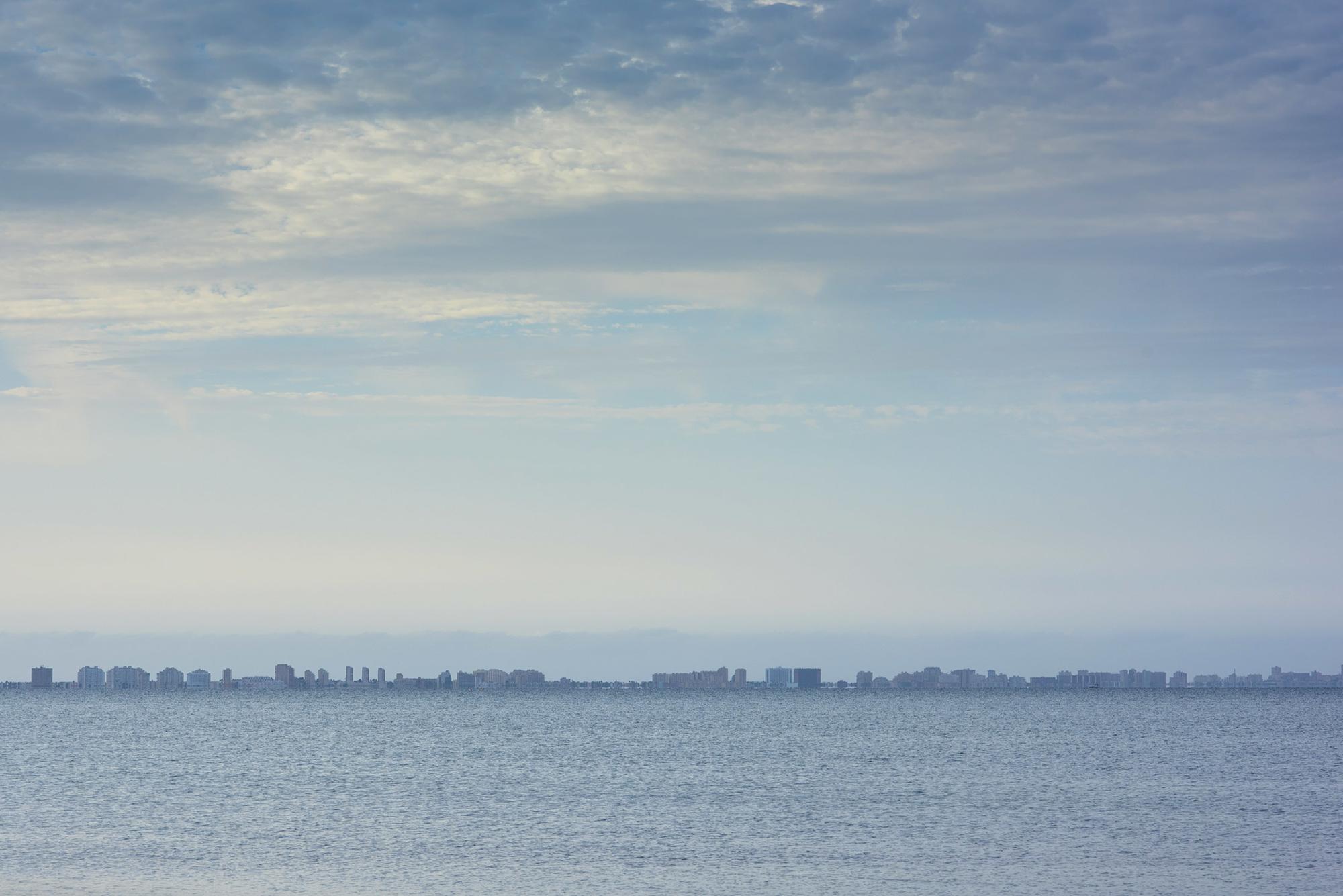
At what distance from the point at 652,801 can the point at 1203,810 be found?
26.2m

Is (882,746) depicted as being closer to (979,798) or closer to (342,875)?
(979,798)

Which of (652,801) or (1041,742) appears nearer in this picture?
(652,801)

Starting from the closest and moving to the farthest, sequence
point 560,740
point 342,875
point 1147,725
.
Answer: point 342,875
point 560,740
point 1147,725

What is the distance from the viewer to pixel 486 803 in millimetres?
71562

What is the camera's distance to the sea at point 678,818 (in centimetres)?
4800

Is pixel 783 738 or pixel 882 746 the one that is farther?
pixel 783 738

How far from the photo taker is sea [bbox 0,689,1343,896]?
157 ft

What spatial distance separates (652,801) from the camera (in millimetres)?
72062

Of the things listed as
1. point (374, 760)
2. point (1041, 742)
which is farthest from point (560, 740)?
point (1041, 742)

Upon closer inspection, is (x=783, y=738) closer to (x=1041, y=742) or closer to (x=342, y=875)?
(x=1041, y=742)

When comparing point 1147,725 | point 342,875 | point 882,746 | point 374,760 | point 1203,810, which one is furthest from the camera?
point 1147,725

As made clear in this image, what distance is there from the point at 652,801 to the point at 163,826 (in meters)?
23.2

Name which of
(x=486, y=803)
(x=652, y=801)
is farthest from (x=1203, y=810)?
(x=486, y=803)

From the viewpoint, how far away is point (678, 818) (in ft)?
213
